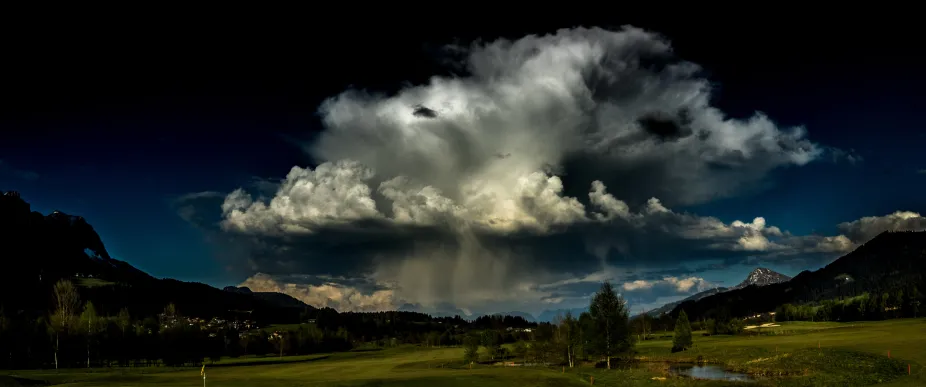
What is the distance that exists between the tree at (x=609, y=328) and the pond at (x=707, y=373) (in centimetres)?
1447

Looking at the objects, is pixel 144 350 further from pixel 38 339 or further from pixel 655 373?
pixel 655 373

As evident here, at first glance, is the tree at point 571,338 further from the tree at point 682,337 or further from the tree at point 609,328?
the tree at point 682,337

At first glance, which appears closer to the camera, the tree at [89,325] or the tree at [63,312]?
the tree at [63,312]

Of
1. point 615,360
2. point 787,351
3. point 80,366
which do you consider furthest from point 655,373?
point 80,366

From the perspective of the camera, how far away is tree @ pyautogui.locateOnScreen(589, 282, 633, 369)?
11662 cm

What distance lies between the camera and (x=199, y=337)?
19650cm

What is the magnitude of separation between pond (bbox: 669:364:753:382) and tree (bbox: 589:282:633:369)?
Answer: 14474 mm

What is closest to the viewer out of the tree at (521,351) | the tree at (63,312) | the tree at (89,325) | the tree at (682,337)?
the tree at (682,337)

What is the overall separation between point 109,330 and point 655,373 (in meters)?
167

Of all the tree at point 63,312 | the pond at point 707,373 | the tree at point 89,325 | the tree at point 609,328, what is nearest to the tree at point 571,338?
the tree at point 609,328

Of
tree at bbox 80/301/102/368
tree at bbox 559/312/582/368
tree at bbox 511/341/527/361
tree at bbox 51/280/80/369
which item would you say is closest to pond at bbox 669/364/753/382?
tree at bbox 559/312/582/368

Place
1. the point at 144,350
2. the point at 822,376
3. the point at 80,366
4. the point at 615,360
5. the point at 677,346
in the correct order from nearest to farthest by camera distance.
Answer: the point at 822,376 → the point at 615,360 → the point at 677,346 → the point at 80,366 → the point at 144,350

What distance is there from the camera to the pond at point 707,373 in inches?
3136

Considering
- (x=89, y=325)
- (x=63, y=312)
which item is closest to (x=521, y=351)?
(x=89, y=325)
